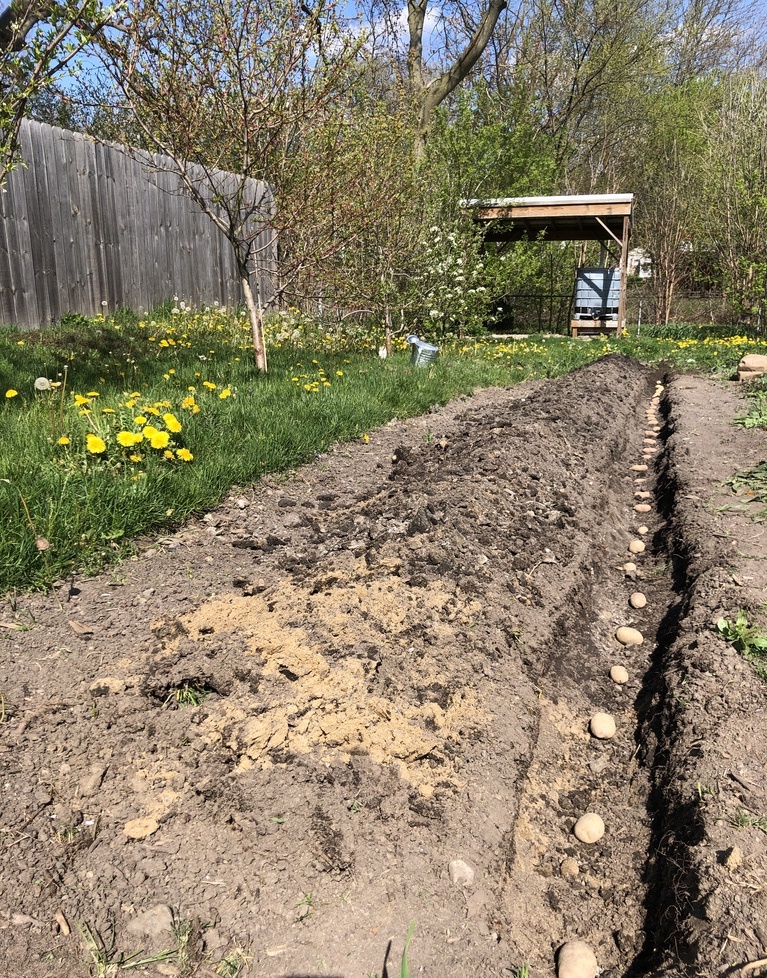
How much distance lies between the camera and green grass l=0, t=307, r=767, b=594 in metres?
2.65

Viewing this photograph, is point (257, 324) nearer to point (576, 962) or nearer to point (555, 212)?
point (576, 962)

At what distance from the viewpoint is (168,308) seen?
30.4 feet

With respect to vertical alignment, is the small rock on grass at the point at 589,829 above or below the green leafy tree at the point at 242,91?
below

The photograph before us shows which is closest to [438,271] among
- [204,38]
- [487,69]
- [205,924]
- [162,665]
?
[204,38]

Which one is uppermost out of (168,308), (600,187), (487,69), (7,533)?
(487,69)

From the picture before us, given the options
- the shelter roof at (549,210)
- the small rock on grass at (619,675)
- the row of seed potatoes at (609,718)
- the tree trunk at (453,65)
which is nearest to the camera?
the row of seed potatoes at (609,718)

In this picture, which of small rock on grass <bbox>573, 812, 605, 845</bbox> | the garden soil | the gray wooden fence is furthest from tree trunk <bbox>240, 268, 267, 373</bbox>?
small rock on grass <bbox>573, 812, 605, 845</bbox>

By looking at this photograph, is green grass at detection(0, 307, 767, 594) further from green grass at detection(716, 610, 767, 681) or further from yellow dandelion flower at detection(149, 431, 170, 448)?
green grass at detection(716, 610, 767, 681)

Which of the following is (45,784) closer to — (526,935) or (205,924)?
(205,924)

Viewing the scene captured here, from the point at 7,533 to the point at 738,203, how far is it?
16072 mm

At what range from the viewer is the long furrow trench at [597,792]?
166 centimetres

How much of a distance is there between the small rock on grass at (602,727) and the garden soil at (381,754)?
27 mm

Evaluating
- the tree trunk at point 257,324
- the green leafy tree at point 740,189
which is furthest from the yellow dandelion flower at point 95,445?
the green leafy tree at point 740,189

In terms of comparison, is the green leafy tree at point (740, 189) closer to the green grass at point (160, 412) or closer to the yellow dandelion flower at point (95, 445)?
the green grass at point (160, 412)
